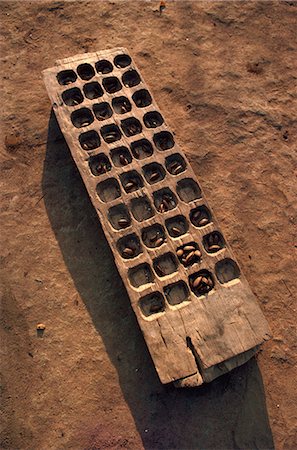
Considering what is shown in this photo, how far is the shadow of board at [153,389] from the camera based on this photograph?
14.8 ft

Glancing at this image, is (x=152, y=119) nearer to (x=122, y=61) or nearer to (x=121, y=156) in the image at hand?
(x=121, y=156)

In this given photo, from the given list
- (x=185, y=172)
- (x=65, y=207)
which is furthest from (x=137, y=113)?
(x=65, y=207)

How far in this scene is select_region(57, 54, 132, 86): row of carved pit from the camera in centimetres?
521

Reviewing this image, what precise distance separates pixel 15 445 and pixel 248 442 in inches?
97.8

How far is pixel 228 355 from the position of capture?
4258mm

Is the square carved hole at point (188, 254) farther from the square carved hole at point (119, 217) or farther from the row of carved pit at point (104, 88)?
the row of carved pit at point (104, 88)

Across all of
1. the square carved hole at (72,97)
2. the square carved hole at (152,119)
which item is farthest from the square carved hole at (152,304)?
the square carved hole at (72,97)

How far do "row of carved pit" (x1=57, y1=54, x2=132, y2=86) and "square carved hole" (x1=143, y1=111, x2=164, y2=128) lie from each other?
770mm

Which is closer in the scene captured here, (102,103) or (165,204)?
(165,204)

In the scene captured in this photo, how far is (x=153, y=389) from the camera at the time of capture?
4.60 meters

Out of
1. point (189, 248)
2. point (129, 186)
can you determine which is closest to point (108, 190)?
point (129, 186)

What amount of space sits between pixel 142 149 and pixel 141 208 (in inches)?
30.0

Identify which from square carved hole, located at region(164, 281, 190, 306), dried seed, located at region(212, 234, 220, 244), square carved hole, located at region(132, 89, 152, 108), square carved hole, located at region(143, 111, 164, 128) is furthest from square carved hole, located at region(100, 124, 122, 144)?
square carved hole, located at region(164, 281, 190, 306)

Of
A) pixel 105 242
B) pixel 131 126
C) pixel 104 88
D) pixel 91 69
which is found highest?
pixel 91 69
